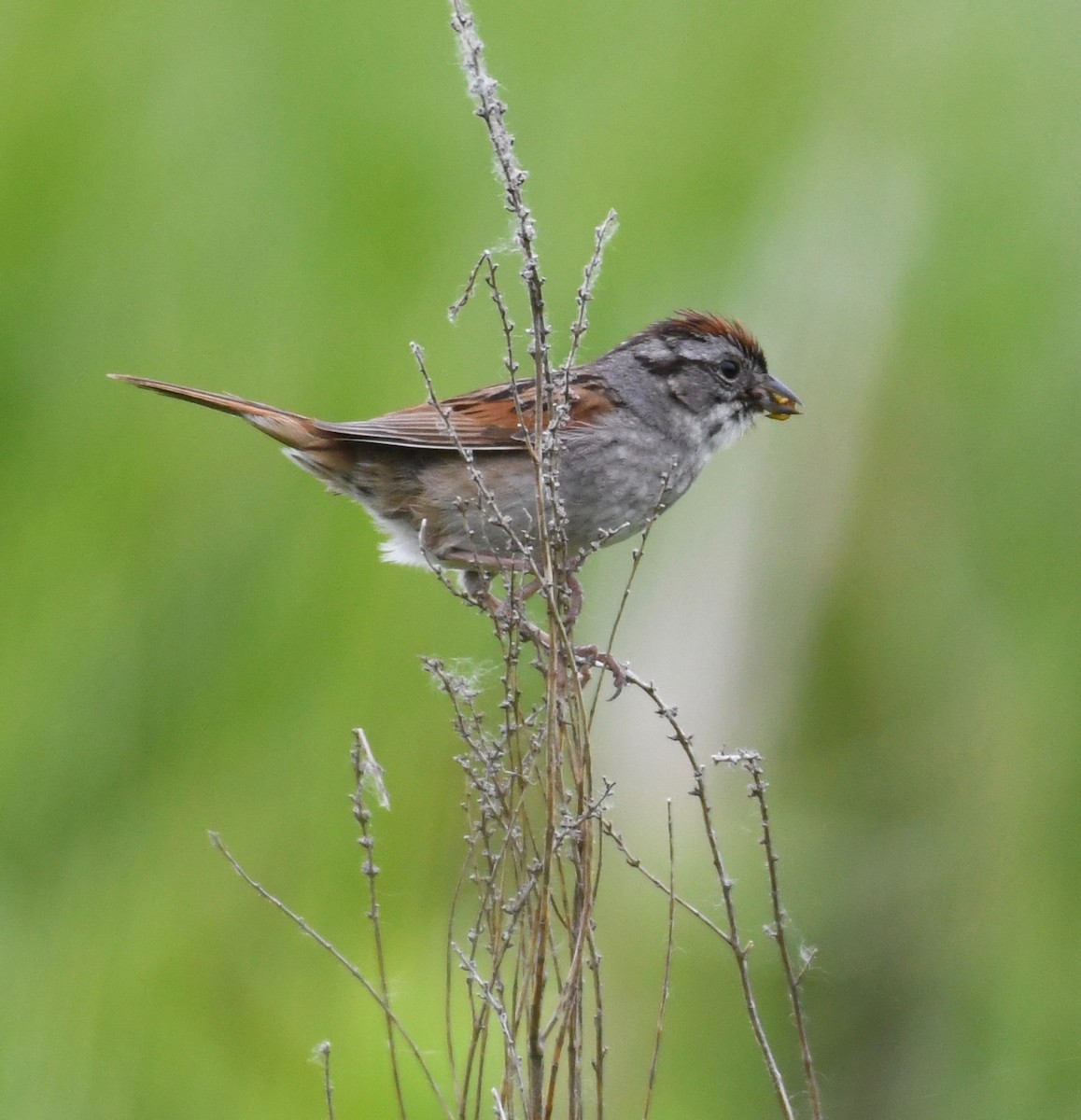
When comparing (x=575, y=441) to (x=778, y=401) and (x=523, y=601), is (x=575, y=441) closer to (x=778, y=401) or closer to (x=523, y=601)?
(x=778, y=401)

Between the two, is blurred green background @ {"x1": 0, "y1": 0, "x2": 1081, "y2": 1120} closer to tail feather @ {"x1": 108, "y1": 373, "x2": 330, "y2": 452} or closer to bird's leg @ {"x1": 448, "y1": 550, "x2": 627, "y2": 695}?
bird's leg @ {"x1": 448, "y1": 550, "x2": 627, "y2": 695}

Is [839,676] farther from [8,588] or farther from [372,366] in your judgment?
[8,588]

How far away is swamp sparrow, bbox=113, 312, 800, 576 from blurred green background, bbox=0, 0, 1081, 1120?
0.54 m

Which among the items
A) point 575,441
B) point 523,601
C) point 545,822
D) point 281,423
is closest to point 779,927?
point 545,822

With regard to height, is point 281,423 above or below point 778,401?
below

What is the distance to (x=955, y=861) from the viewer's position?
4.82m

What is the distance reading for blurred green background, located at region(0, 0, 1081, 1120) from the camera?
389 centimetres

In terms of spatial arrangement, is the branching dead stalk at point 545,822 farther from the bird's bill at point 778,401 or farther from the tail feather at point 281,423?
the bird's bill at point 778,401

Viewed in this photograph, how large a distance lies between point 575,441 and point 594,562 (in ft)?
2.73

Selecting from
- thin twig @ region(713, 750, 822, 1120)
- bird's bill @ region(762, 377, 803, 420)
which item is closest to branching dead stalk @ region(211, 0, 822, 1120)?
thin twig @ region(713, 750, 822, 1120)

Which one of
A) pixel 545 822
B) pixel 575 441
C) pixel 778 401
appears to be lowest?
pixel 545 822

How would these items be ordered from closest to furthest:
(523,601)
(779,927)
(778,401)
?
(779,927) → (523,601) → (778,401)

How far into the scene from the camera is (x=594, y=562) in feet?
13.2

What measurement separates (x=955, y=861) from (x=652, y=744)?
5.00 feet
